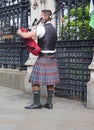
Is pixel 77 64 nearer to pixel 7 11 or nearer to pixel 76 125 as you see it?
pixel 76 125

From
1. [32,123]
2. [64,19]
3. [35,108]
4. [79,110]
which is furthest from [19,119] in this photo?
[64,19]

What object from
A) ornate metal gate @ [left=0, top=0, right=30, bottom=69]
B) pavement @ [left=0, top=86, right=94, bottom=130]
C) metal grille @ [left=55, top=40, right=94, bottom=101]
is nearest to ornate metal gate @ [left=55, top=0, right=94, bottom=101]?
metal grille @ [left=55, top=40, right=94, bottom=101]

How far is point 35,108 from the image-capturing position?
22.4ft

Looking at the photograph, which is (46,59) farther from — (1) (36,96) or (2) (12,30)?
Answer: (2) (12,30)

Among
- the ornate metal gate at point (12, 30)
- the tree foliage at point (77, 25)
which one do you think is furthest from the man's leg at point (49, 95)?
the ornate metal gate at point (12, 30)

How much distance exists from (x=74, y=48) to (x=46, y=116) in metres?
2.12

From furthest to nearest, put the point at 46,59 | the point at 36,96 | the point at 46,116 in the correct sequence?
1. the point at 36,96
2. the point at 46,59
3. the point at 46,116

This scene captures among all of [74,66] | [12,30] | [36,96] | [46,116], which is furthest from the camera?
[12,30]

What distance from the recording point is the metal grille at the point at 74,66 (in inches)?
294

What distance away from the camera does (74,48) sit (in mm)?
7766

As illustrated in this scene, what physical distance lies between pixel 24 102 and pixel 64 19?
7.43 ft

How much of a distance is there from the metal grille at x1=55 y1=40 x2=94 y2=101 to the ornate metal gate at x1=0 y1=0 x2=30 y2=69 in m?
1.63

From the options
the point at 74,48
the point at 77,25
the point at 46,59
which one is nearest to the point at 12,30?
the point at 77,25

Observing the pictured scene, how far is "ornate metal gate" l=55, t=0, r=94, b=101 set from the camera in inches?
296
